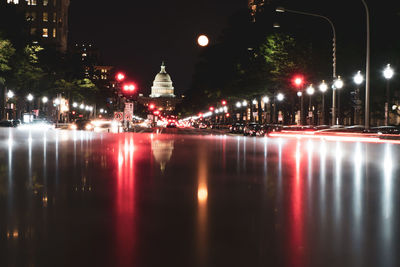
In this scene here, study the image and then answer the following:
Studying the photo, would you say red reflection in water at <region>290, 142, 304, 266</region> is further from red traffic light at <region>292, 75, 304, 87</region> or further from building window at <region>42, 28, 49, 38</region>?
building window at <region>42, 28, 49, 38</region>

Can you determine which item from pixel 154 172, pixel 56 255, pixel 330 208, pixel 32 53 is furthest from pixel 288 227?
pixel 32 53

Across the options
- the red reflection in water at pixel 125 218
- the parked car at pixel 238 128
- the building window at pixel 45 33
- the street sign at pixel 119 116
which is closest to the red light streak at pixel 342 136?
the parked car at pixel 238 128

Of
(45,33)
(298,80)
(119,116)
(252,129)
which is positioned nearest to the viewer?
(298,80)

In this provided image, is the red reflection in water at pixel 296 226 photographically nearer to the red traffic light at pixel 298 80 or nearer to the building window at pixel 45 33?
the red traffic light at pixel 298 80

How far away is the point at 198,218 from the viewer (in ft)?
27.0

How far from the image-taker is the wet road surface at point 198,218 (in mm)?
6121

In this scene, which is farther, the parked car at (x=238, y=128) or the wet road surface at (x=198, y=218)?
the parked car at (x=238, y=128)

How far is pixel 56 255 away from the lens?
6.08 metres

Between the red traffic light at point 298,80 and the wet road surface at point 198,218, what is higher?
the red traffic light at point 298,80

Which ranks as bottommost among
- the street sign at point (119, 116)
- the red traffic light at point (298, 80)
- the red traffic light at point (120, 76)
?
the street sign at point (119, 116)

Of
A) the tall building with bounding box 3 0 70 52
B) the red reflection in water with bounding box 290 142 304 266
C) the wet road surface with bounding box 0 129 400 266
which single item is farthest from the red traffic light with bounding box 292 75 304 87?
the tall building with bounding box 3 0 70 52

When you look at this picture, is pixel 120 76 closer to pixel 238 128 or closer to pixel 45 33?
pixel 238 128

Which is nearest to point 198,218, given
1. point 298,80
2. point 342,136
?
point 342,136

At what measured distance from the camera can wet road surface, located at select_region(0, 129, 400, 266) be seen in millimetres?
6121
